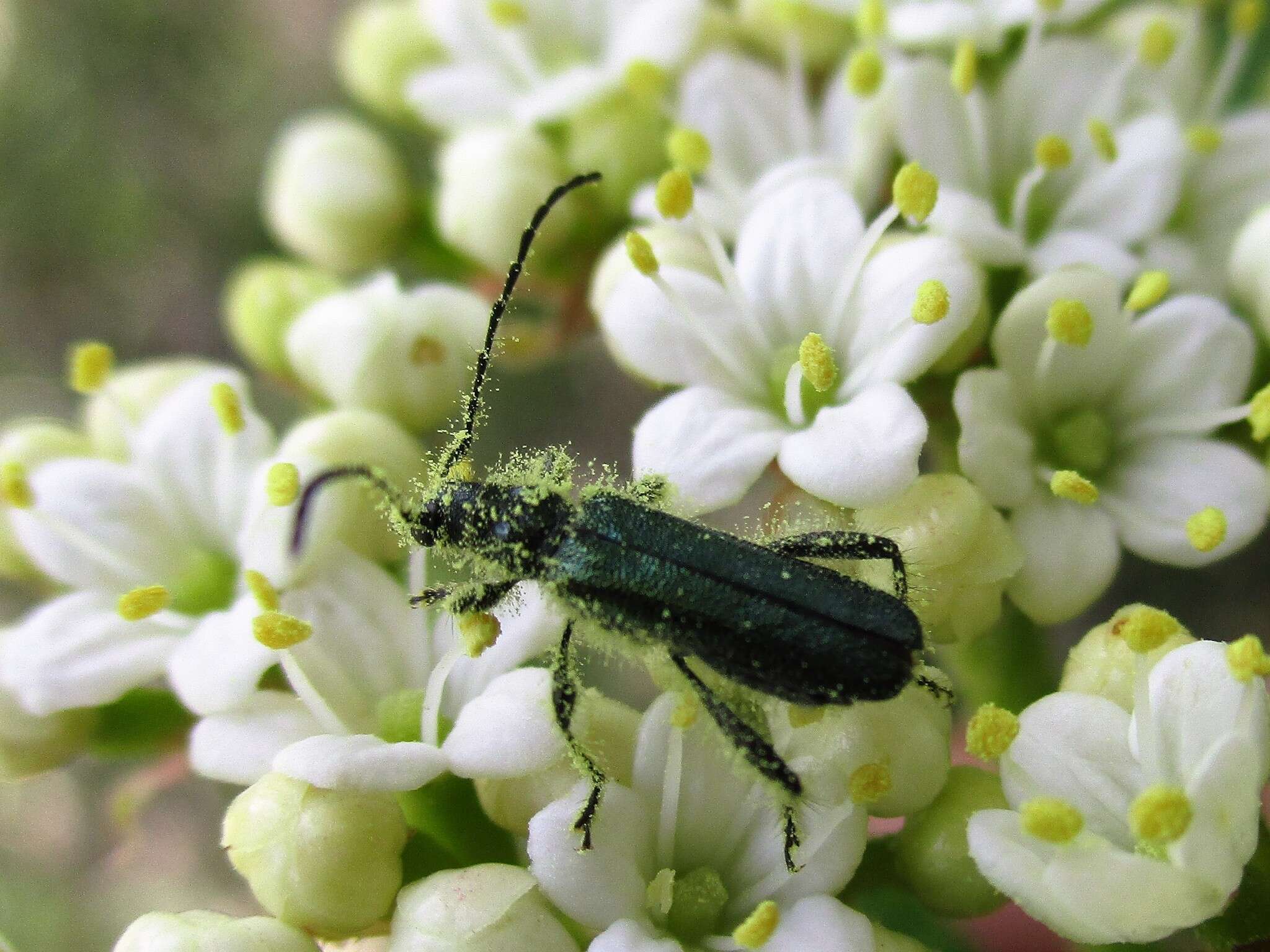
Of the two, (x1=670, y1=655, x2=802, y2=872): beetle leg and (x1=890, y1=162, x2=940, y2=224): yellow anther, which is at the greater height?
Answer: (x1=890, y1=162, x2=940, y2=224): yellow anther

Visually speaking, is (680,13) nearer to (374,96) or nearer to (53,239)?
(374,96)

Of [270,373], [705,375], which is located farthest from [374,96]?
[705,375]

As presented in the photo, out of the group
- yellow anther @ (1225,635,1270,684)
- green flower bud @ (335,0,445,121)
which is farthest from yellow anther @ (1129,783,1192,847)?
green flower bud @ (335,0,445,121)

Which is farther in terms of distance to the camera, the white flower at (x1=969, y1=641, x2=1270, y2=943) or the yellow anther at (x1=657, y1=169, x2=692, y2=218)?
the yellow anther at (x1=657, y1=169, x2=692, y2=218)

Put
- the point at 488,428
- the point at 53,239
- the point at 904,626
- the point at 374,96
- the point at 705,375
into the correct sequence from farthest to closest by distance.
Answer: the point at 53,239 < the point at 488,428 < the point at 374,96 < the point at 705,375 < the point at 904,626

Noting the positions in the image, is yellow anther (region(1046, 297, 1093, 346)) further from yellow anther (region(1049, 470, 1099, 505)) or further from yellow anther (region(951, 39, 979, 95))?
yellow anther (region(951, 39, 979, 95))

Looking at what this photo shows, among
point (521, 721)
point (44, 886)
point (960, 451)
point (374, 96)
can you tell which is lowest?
point (44, 886)
